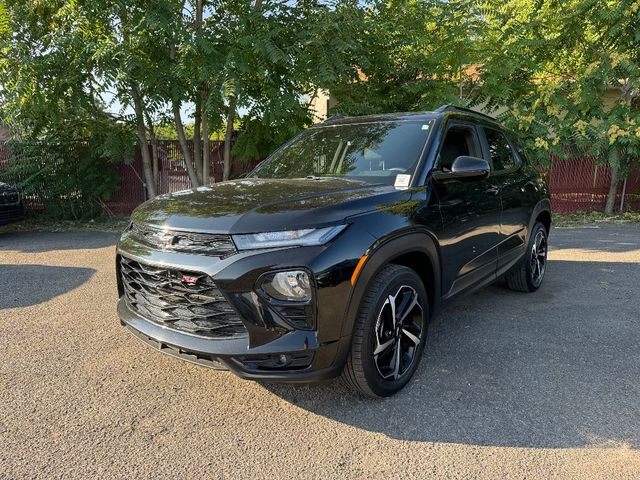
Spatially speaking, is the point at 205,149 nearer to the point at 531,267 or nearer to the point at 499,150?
the point at 499,150

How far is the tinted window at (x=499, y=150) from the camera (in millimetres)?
4311

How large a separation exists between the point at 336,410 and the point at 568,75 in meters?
11.5

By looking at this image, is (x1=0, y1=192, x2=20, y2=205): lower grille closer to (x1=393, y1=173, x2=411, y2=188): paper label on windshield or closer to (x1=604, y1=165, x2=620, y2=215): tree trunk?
(x1=393, y1=173, x2=411, y2=188): paper label on windshield

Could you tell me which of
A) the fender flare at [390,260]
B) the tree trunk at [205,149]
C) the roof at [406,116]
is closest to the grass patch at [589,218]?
the roof at [406,116]

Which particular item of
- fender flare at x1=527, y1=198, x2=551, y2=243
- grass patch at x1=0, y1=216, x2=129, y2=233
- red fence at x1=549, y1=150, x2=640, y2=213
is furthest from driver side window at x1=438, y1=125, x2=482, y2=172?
red fence at x1=549, y1=150, x2=640, y2=213

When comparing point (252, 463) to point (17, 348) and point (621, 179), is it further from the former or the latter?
point (621, 179)

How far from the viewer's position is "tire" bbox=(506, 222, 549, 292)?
4.90 metres

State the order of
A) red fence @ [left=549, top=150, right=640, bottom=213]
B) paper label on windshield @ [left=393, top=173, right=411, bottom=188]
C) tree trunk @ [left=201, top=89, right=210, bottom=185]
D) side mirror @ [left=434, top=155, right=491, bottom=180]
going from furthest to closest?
red fence @ [left=549, top=150, right=640, bottom=213]
tree trunk @ [left=201, top=89, right=210, bottom=185]
side mirror @ [left=434, top=155, right=491, bottom=180]
paper label on windshield @ [left=393, top=173, right=411, bottom=188]

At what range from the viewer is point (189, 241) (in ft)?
8.38

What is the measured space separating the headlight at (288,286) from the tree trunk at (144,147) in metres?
8.18

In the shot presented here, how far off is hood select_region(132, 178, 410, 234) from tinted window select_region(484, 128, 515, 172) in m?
1.75

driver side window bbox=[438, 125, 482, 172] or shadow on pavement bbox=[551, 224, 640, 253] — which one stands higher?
driver side window bbox=[438, 125, 482, 172]

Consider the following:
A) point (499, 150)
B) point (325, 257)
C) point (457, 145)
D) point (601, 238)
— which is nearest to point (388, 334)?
point (325, 257)

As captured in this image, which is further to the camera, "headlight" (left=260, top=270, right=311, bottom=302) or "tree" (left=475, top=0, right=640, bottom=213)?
"tree" (left=475, top=0, right=640, bottom=213)
